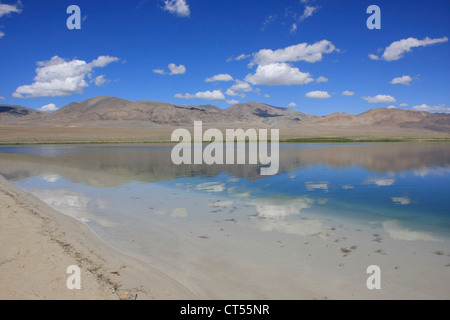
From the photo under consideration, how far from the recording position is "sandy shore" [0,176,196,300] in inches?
169

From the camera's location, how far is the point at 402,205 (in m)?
10.3

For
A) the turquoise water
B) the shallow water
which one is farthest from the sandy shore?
the turquoise water

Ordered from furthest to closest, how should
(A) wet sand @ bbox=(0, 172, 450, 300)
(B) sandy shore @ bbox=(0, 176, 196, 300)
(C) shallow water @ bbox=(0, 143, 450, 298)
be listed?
(C) shallow water @ bbox=(0, 143, 450, 298) < (A) wet sand @ bbox=(0, 172, 450, 300) < (B) sandy shore @ bbox=(0, 176, 196, 300)

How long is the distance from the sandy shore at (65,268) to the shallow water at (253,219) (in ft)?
1.35

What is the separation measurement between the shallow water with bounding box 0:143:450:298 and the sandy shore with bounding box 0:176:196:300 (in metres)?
0.41

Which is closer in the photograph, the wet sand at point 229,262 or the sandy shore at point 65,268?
the sandy shore at point 65,268

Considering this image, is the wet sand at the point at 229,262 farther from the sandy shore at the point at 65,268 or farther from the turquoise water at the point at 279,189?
the turquoise water at the point at 279,189

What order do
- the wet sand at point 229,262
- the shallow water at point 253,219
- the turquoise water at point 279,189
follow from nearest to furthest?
the wet sand at point 229,262, the shallow water at point 253,219, the turquoise water at point 279,189

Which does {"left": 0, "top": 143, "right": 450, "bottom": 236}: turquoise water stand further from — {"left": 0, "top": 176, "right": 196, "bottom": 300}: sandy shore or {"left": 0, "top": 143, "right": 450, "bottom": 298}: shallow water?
{"left": 0, "top": 176, "right": 196, "bottom": 300}: sandy shore

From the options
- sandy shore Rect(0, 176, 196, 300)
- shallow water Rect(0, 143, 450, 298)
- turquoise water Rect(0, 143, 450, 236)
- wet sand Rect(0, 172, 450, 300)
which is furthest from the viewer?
turquoise water Rect(0, 143, 450, 236)

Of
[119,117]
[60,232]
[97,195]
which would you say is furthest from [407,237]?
[119,117]

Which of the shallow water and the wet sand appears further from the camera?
the shallow water

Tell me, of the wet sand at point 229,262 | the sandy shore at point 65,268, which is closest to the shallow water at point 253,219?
the wet sand at point 229,262

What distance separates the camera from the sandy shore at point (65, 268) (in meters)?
4.30
